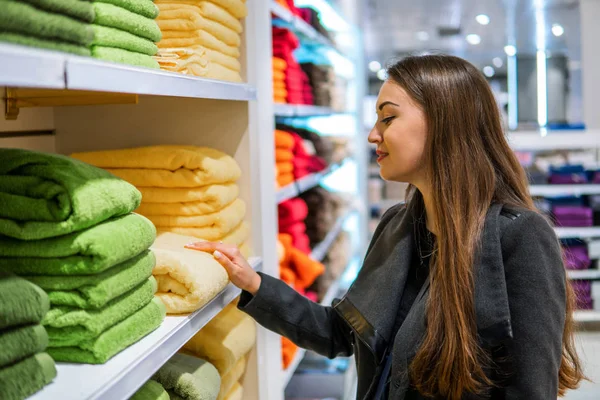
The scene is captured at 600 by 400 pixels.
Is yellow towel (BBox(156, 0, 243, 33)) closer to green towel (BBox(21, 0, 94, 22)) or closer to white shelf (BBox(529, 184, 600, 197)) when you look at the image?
green towel (BBox(21, 0, 94, 22))

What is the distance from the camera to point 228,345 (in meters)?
1.83

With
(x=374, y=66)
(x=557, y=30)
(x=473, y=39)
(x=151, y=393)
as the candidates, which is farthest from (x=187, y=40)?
(x=374, y=66)

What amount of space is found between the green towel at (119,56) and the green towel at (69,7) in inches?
6.2

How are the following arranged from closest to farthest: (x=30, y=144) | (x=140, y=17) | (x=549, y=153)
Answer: (x=140, y=17)
(x=30, y=144)
(x=549, y=153)

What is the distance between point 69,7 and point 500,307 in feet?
3.45

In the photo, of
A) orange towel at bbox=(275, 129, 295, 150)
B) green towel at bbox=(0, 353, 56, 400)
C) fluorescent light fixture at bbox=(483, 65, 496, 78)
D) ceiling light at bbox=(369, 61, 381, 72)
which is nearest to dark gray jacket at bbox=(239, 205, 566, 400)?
green towel at bbox=(0, 353, 56, 400)

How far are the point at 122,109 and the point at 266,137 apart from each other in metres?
0.42

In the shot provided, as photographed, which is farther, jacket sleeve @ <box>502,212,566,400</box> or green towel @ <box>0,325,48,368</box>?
jacket sleeve @ <box>502,212,566,400</box>

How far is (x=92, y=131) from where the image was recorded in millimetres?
1976

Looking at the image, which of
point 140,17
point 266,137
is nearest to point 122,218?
point 140,17

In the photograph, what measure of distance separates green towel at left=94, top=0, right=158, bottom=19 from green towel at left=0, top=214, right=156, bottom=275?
0.40m

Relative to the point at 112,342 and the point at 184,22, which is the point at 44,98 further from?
the point at 112,342

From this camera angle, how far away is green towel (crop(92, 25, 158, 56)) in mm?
1218

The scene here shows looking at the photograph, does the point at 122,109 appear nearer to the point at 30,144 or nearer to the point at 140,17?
the point at 30,144
